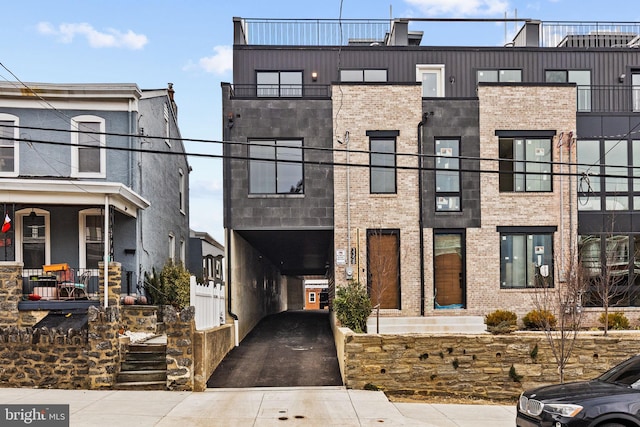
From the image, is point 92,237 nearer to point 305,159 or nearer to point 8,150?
point 8,150

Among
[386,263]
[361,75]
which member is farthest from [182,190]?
[386,263]

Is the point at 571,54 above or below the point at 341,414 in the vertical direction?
above

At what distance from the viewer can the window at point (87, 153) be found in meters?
19.0

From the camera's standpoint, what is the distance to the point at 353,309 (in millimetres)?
17062

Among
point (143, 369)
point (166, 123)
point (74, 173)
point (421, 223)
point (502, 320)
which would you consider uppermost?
point (166, 123)

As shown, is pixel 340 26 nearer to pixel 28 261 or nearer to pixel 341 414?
pixel 28 261

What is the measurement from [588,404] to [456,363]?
548 centimetres

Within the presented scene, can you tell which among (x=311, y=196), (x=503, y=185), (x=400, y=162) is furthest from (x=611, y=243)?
(x=311, y=196)

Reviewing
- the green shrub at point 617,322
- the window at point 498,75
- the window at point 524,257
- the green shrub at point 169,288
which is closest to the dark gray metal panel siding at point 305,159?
the green shrub at point 169,288

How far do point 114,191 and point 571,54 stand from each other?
16.9 meters

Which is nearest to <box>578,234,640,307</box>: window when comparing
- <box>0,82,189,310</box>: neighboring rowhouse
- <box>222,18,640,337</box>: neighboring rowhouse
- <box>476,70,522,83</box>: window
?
<box>222,18,640,337</box>: neighboring rowhouse

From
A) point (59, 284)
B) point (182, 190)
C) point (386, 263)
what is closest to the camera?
point (59, 284)

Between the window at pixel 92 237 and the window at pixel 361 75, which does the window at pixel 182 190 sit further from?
the window at pixel 361 75

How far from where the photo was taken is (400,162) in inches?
730
